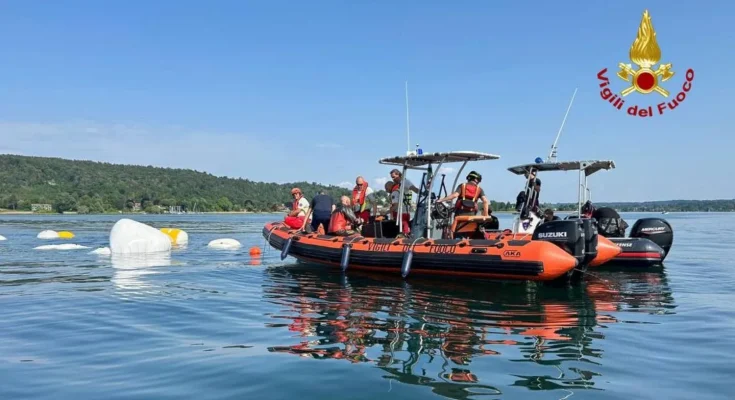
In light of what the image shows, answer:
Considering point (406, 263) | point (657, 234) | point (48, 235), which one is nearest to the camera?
point (406, 263)

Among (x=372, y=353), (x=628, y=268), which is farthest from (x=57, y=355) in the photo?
(x=628, y=268)

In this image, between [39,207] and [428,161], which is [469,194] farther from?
[39,207]

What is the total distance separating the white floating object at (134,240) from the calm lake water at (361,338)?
5486 mm

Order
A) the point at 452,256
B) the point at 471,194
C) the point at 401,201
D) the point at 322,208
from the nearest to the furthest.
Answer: the point at 452,256 → the point at 471,194 → the point at 401,201 → the point at 322,208

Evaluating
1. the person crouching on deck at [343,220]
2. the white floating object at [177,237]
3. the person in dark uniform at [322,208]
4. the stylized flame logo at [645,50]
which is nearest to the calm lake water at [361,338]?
the person crouching on deck at [343,220]

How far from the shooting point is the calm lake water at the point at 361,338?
14.4 ft

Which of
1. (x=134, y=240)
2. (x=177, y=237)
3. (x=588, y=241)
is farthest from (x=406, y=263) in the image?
(x=177, y=237)

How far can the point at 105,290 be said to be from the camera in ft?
30.3

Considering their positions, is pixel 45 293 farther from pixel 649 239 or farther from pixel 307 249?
pixel 649 239

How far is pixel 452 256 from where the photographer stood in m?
9.73

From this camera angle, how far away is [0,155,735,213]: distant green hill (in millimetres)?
84438

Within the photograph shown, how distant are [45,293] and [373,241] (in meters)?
5.59

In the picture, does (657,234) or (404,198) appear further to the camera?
(657,234)

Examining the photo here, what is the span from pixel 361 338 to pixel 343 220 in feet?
21.3
